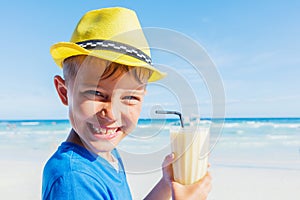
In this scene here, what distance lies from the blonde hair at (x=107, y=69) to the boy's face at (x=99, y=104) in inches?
0.5

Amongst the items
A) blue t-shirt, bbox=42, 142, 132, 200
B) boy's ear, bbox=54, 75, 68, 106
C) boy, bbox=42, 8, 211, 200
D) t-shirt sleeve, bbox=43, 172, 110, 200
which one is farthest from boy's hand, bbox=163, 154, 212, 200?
boy's ear, bbox=54, 75, 68, 106

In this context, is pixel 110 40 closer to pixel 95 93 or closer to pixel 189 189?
pixel 95 93

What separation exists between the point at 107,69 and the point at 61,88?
279 mm

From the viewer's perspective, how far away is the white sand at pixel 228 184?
Answer: 390 cm

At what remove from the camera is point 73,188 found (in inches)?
44.8

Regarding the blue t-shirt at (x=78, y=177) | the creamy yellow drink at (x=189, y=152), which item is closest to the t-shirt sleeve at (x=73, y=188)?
the blue t-shirt at (x=78, y=177)

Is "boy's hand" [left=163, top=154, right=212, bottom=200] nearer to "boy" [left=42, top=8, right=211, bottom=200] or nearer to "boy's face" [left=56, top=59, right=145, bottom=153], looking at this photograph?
"boy" [left=42, top=8, right=211, bottom=200]

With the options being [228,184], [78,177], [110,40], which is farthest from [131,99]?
[228,184]

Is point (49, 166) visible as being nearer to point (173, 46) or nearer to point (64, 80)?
point (64, 80)

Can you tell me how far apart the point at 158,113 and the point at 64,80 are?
41 centimetres

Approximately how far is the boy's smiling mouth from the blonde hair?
185 mm

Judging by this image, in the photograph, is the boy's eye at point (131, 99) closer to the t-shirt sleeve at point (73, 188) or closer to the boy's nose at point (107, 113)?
the boy's nose at point (107, 113)

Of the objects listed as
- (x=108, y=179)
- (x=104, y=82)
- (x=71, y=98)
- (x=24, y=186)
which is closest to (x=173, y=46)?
(x=104, y=82)

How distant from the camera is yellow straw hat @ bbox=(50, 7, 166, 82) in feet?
4.17
